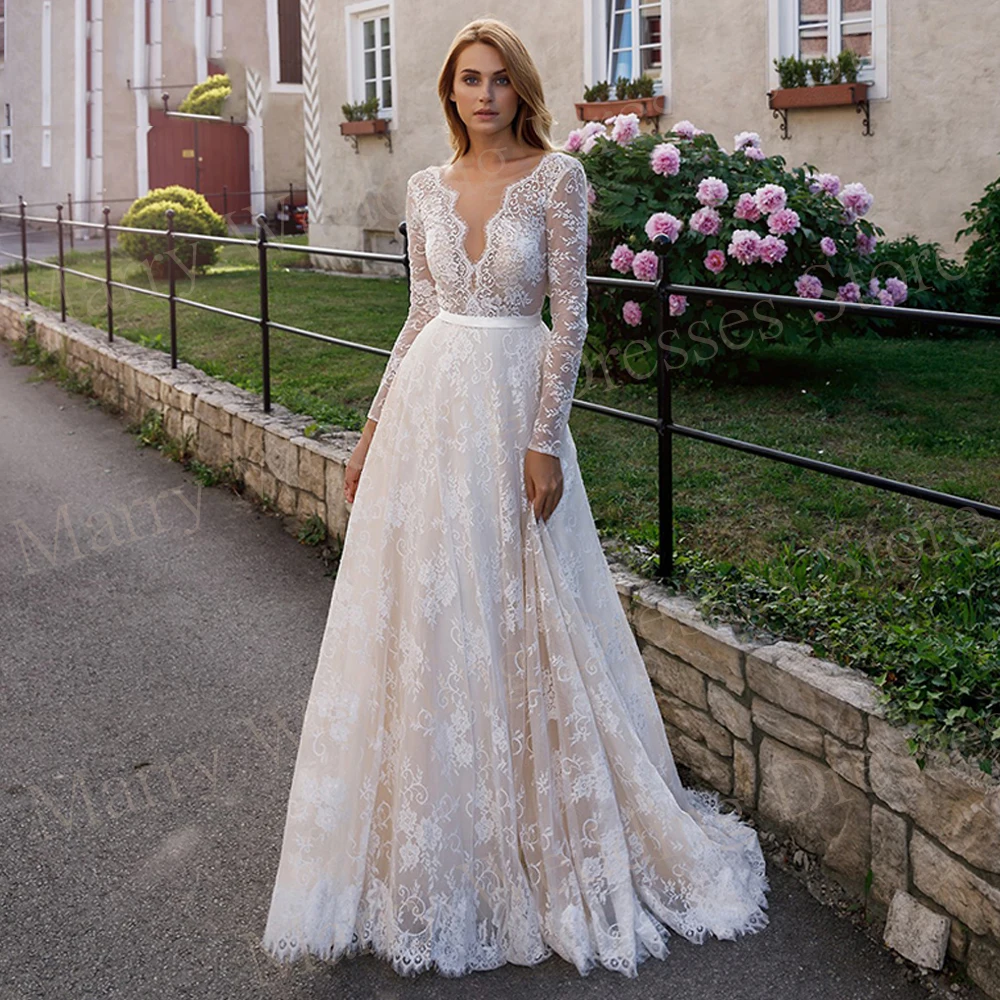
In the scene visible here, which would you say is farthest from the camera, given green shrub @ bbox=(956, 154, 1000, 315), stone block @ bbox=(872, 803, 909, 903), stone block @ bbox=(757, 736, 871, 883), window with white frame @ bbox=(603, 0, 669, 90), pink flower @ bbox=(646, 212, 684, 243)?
window with white frame @ bbox=(603, 0, 669, 90)

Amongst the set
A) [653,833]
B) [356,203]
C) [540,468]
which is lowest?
[653,833]

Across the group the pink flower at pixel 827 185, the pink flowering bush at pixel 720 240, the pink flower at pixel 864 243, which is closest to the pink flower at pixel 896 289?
the pink flowering bush at pixel 720 240

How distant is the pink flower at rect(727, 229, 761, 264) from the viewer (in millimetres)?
6148

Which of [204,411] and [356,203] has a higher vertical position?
[356,203]

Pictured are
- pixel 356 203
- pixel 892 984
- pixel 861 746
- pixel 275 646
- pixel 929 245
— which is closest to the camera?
pixel 892 984

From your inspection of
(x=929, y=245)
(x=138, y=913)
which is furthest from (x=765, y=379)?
(x=138, y=913)

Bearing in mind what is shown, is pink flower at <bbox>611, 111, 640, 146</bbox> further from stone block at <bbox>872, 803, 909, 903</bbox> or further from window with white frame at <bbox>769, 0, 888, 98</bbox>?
stone block at <bbox>872, 803, 909, 903</bbox>

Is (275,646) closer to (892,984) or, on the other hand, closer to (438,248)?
(438,248)

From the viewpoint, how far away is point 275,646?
14.5 ft

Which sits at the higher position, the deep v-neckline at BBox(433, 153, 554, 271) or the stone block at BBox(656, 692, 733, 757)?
the deep v-neckline at BBox(433, 153, 554, 271)

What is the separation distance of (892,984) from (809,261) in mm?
4572

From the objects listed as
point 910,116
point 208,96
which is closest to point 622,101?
point 910,116

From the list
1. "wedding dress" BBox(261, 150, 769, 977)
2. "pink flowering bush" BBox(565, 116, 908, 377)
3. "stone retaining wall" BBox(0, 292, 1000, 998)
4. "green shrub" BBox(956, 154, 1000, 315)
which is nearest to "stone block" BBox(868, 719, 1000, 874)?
"stone retaining wall" BBox(0, 292, 1000, 998)

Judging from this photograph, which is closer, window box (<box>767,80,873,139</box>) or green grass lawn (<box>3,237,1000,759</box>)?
green grass lawn (<box>3,237,1000,759</box>)
